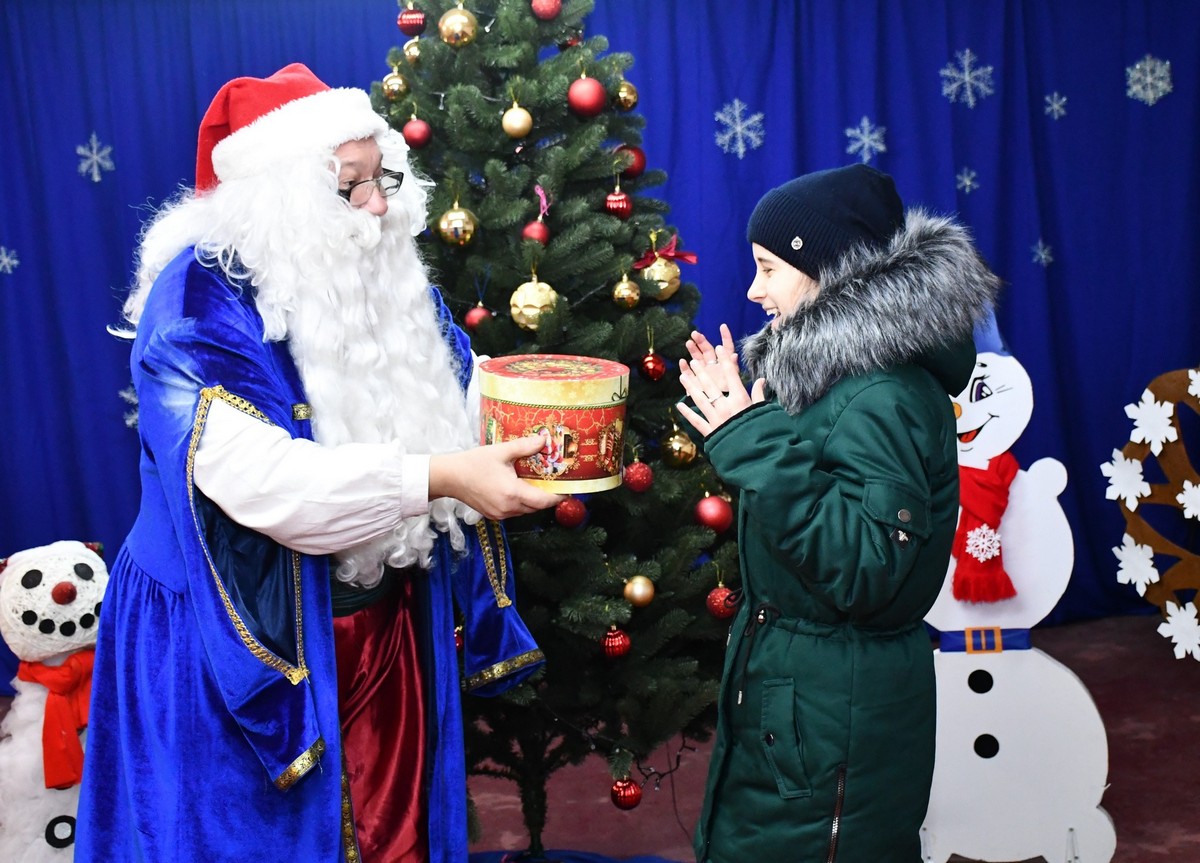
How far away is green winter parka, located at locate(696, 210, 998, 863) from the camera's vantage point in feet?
6.10

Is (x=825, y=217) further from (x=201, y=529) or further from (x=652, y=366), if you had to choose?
(x=201, y=529)

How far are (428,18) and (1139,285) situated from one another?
3.79 metres

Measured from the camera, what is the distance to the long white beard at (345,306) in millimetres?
2250

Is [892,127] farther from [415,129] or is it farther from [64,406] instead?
[64,406]

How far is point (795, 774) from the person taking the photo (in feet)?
6.54

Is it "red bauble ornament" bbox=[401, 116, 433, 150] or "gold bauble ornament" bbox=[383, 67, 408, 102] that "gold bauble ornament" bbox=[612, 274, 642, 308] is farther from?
"gold bauble ornament" bbox=[383, 67, 408, 102]

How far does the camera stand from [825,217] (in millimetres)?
2008

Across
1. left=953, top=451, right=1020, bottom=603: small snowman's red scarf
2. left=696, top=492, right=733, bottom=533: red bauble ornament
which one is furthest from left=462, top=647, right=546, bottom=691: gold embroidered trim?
left=953, top=451, right=1020, bottom=603: small snowman's red scarf

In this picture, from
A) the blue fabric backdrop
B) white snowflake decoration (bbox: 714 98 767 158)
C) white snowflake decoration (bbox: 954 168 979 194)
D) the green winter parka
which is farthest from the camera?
white snowflake decoration (bbox: 954 168 979 194)

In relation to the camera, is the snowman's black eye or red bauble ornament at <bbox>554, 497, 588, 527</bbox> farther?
the snowman's black eye

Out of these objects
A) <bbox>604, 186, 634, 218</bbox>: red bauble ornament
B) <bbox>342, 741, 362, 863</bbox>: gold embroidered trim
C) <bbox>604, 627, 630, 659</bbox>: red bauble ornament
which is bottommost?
<bbox>342, 741, 362, 863</bbox>: gold embroidered trim

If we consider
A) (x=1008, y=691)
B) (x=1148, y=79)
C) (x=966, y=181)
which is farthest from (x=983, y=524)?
(x=1148, y=79)

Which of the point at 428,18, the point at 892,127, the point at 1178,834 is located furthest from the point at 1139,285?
the point at 428,18

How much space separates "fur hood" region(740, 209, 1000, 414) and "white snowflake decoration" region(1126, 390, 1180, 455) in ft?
7.12
